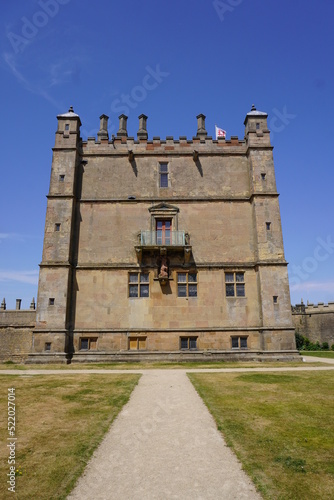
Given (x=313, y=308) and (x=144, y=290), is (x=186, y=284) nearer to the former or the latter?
(x=144, y=290)

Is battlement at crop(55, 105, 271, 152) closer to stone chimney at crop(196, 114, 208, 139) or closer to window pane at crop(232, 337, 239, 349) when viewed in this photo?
stone chimney at crop(196, 114, 208, 139)

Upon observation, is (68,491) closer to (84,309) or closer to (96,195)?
(84,309)

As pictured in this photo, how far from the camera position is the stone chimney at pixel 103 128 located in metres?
25.9

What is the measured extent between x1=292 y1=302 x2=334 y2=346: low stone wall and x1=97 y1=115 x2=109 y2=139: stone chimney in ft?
107

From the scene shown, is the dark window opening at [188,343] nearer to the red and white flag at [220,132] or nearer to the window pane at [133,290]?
the window pane at [133,290]

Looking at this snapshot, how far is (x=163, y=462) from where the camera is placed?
521cm

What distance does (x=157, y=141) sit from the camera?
25.7 m

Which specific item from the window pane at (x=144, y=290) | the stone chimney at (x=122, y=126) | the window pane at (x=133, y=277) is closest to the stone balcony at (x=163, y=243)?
the window pane at (x=133, y=277)

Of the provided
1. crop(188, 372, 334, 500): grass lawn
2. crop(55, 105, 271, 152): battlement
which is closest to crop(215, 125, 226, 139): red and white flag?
crop(55, 105, 271, 152): battlement

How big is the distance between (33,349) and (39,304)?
2919 mm

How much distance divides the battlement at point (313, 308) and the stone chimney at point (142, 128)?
99.7 feet

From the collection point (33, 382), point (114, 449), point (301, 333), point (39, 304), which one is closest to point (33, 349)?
point (39, 304)

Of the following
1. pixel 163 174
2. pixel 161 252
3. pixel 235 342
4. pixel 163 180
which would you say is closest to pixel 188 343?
pixel 235 342

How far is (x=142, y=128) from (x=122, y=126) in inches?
65.7
